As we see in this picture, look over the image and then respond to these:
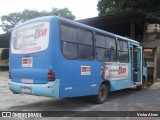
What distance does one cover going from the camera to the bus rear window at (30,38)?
8477 millimetres

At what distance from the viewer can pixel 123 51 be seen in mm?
12344

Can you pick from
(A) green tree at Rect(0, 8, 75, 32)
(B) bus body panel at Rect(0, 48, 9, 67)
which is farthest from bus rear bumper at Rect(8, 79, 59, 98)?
(A) green tree at Rect(0, 8, 75, 32)

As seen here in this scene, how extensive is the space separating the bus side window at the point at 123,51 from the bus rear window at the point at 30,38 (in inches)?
173

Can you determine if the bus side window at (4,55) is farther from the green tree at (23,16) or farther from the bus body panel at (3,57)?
the green tree at (23,16)

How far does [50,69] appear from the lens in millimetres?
8117

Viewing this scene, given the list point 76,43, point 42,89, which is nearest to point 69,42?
point 76,43

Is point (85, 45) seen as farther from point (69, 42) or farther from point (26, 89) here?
point (26, 89)

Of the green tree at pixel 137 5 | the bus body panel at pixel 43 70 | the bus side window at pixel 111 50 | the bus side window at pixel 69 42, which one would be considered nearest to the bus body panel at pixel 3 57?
the green tree at pixel 137 5

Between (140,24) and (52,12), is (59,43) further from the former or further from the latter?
(52,12)

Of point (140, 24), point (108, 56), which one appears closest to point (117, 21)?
point (140, 24)

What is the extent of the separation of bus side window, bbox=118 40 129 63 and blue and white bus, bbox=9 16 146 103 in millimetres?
960

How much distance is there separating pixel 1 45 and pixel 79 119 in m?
34.5

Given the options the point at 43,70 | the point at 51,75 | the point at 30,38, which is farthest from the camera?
the point at 30,38

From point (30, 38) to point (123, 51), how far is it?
4880 millimetres
